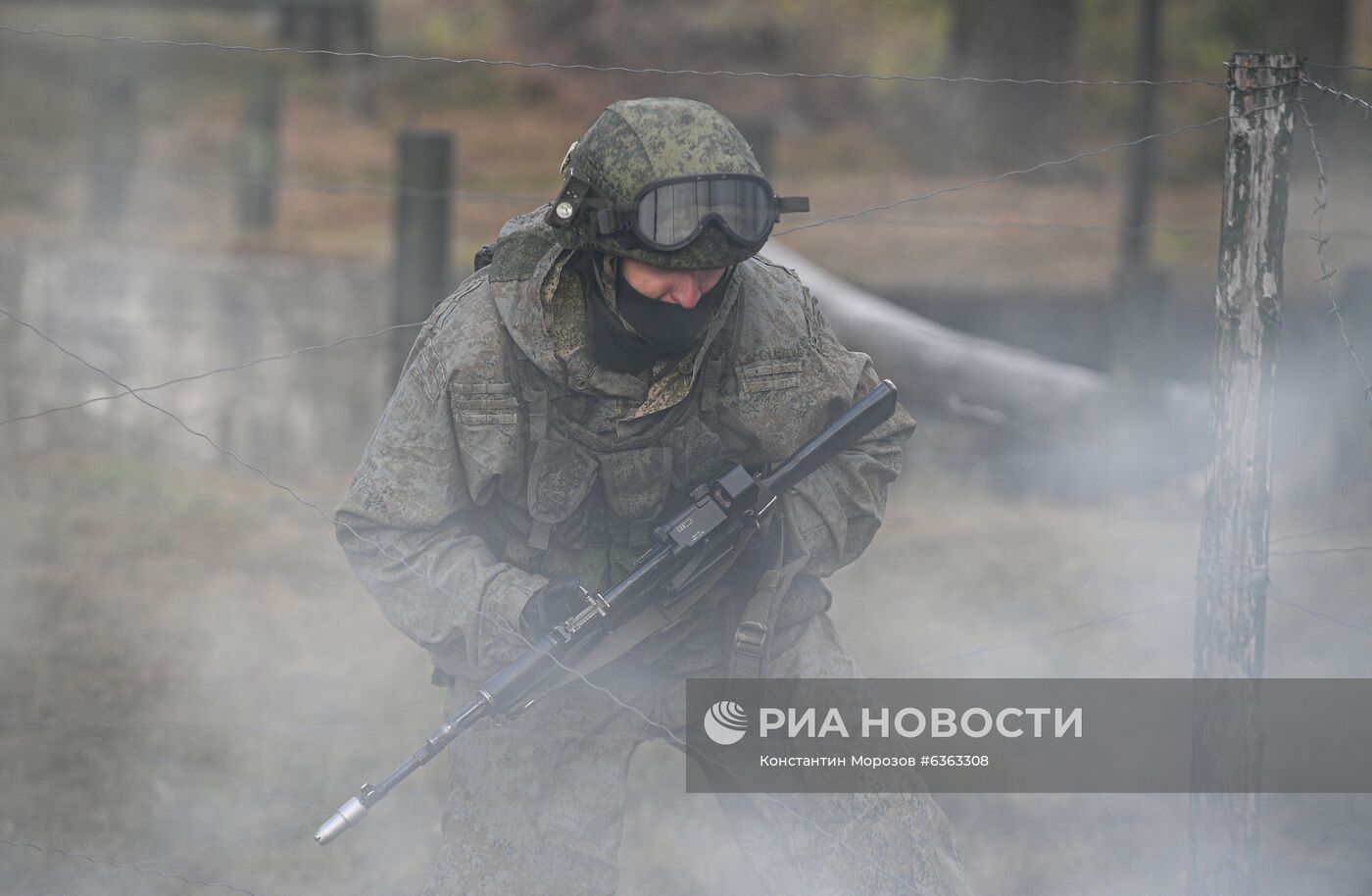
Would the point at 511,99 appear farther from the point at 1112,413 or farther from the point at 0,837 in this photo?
the point at 0,837

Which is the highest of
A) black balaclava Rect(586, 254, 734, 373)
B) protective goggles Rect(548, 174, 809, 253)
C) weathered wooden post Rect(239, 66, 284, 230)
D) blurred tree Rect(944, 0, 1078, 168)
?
blurred tree Rect(944, 0, 1078, 168)

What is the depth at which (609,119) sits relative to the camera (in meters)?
2.88

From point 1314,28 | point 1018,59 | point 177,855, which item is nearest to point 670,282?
point 177,855

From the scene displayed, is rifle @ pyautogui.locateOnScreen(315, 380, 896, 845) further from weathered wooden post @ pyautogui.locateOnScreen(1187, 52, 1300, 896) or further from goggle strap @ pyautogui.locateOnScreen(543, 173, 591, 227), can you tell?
weathered wooden post @ pyautogui.locateOnScreen(1187, 52, 1300, 896)

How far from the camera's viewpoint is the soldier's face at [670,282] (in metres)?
2.83

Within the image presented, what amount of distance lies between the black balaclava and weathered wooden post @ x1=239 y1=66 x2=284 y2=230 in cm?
878

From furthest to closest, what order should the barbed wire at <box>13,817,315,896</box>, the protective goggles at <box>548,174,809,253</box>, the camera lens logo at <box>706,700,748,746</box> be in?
1. the barbed wire at <box>13,817,315,896</box>
2. the camera lens logo at <box>706,700,748,746</box>
3. the protective goggles at <box>548,174,809,253</box>

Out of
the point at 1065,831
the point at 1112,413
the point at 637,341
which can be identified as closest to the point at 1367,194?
the point at 1112,413

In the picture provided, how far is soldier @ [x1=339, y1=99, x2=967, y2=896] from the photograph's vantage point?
2861 millimetres

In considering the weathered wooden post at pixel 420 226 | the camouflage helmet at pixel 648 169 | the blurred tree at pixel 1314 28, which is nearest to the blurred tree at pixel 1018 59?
the blurred tree at pixel 1314 28

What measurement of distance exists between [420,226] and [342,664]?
1.90 metres

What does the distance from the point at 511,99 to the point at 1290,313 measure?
35.5ft

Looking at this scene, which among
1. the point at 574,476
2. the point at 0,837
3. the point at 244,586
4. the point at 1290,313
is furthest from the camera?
the point at 1290,313

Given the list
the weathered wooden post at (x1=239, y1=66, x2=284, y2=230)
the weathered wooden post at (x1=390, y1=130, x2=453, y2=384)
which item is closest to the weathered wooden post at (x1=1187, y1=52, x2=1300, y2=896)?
the weathered wooden post at (x1=390, y1=130, x2=453, y2=384)
